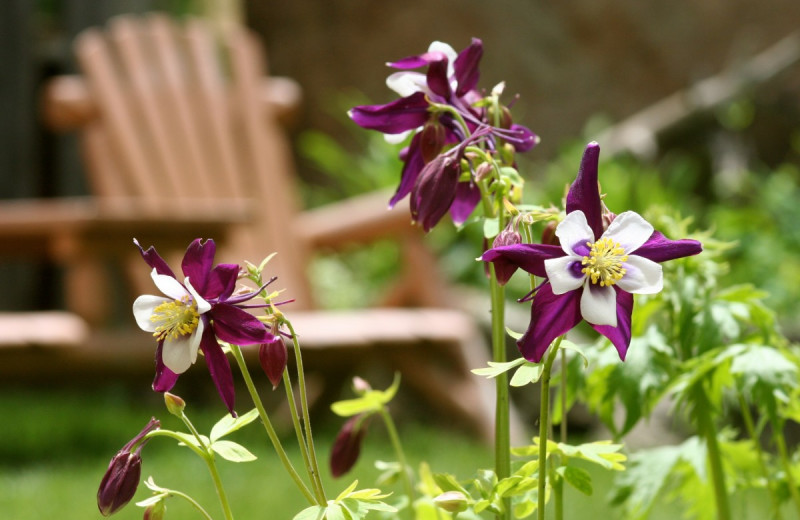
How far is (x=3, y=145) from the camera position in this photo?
14.9 feet

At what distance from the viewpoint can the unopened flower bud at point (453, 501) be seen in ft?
2.30

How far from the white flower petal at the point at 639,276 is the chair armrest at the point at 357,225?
2522 millimetres

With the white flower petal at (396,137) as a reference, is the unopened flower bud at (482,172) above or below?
below

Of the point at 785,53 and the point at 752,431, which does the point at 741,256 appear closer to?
the point at 785,53

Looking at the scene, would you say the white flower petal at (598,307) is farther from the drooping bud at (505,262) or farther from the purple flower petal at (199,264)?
the purple flower petal at (199,264)

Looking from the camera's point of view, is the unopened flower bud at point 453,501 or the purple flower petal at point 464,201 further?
the purple flower petal at point 464,201

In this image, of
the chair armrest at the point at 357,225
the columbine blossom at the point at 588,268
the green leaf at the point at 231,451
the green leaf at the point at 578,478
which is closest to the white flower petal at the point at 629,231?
the columbine blossom at the point at 588,268

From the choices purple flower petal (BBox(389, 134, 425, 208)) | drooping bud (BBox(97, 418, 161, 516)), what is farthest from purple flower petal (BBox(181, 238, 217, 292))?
purple flower petal (BBox(389, 134, 425, 208))

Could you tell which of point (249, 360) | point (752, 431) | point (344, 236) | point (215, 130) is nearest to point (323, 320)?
point (249, 360)

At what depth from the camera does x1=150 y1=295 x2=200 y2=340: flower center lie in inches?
26.6

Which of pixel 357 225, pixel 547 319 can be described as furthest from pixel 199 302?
pixel 357 225

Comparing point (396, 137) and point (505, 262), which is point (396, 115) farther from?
point (505, 262)

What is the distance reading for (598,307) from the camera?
0.64 m

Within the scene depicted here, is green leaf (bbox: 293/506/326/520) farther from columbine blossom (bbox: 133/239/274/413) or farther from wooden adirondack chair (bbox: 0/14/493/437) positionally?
wooden adirondack chair (bbox: 0/14/493/437)
